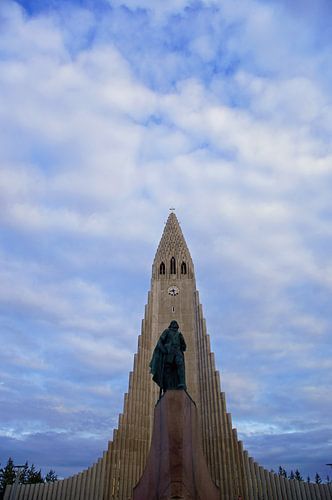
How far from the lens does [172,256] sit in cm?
3647

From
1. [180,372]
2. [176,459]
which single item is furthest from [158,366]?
[176,459]

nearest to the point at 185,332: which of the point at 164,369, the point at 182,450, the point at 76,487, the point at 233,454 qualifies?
the point at 233,454

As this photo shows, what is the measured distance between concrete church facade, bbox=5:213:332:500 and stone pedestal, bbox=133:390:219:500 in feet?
45.3

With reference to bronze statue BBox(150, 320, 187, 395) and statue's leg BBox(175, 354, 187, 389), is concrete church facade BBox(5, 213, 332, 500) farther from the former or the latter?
statue's leg BBox(175, 354, 187, 389)

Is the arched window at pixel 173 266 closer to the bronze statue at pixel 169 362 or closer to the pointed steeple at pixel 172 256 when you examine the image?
the pointed steeple at pixel 172 256

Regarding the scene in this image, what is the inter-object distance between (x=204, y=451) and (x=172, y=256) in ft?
54.1

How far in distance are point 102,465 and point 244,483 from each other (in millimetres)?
8983

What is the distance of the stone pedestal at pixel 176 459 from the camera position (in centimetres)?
931

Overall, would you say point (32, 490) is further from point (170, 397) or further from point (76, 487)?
point (170, 397)

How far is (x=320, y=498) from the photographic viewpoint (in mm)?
25016

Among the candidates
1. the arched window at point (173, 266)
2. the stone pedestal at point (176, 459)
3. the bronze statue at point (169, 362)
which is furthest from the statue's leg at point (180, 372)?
the arched window at point (173, 266)

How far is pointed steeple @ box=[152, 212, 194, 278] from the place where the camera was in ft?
116

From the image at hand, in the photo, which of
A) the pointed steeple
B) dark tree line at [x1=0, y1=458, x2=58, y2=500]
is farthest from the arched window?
dark tree line at [x1=0, y1=458, x2=58, y2=500]

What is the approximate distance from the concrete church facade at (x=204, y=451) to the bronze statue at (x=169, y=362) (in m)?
14.6
